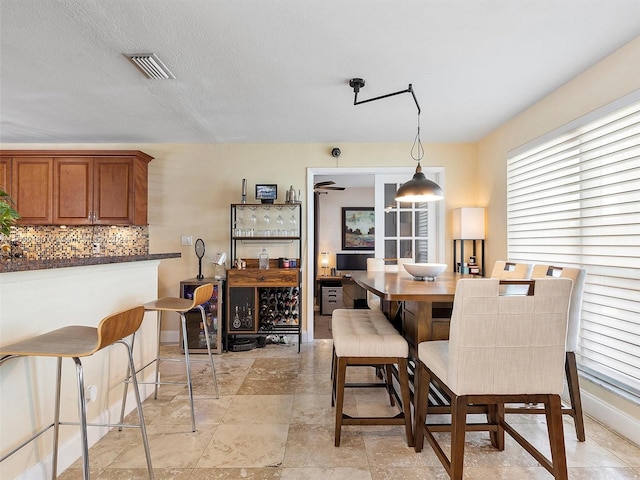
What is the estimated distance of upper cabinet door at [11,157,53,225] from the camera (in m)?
3.75

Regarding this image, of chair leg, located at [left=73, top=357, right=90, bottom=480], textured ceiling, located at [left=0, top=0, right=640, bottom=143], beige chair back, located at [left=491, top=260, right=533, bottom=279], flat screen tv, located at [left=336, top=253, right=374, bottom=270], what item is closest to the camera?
chair leg, located at [left=73, top=357, right=90, bottom=480]

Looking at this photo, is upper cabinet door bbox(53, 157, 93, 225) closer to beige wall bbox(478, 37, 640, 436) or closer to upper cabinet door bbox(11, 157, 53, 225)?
upper cabinet door bbox(11, 157, 53, 225)

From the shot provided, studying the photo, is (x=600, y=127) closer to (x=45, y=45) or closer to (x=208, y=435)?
(x=208, y=435)

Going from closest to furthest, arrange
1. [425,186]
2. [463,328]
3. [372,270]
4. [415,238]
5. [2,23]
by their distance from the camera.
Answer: [463,328], [2,23], [425,186], [372,270], [415,238]

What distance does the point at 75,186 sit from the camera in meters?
3.80

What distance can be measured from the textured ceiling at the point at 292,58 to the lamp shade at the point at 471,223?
3.03 ft

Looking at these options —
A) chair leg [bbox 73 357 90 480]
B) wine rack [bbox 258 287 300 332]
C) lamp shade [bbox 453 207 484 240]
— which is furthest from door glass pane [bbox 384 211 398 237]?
chair leg [bbox 73 357 90 480]

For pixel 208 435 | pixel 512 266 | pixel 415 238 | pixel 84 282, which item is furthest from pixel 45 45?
pixel 415 238

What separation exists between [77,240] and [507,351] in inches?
178

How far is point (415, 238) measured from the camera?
433 cm

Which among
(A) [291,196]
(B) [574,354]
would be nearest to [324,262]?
(A) [291,196]

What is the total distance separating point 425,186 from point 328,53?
116 cm

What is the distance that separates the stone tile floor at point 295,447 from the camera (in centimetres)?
174

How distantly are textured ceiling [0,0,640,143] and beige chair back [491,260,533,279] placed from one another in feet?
4.55
